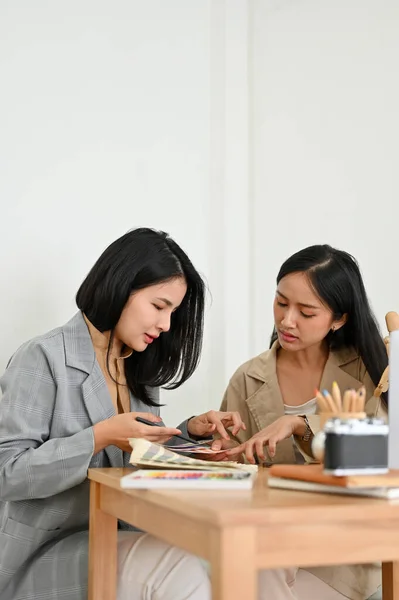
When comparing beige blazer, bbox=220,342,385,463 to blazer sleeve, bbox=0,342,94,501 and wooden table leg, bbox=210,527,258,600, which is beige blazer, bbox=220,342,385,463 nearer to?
blazer sleeve, bbox=0,342,94,501

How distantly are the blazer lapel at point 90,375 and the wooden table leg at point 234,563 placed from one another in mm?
823

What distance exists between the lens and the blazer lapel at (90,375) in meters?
1.82

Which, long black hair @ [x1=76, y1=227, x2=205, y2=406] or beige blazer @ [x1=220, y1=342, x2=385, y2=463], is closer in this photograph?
long black hair @ [x1=76, y1=227, x2=205, y2=406]

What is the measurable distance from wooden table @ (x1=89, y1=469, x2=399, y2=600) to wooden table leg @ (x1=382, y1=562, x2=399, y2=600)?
61 centimetres

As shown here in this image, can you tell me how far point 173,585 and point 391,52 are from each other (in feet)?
5.86

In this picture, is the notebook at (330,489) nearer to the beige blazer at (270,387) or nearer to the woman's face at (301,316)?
the beige blazer at (270,387)

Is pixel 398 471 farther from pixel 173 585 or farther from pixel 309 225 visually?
pixel 309 225

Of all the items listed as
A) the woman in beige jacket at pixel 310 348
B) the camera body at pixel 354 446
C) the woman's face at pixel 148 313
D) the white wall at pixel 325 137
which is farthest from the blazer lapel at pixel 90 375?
the white wall at pixel 325 137

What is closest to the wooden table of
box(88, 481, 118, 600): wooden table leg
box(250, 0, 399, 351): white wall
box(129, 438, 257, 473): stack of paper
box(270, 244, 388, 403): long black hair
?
box(129, 438, 257, 473): stack of paper

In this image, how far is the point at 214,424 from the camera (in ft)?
6.43

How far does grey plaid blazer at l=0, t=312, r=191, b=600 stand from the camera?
1645 millimetres

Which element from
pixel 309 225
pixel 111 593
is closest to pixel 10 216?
pixel 309 225

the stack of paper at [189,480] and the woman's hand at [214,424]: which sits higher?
the stack of paper at [189,480]

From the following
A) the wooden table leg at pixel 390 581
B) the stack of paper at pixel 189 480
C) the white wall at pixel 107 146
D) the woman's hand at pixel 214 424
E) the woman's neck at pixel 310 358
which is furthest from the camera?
the white wall at pixel 107 146
